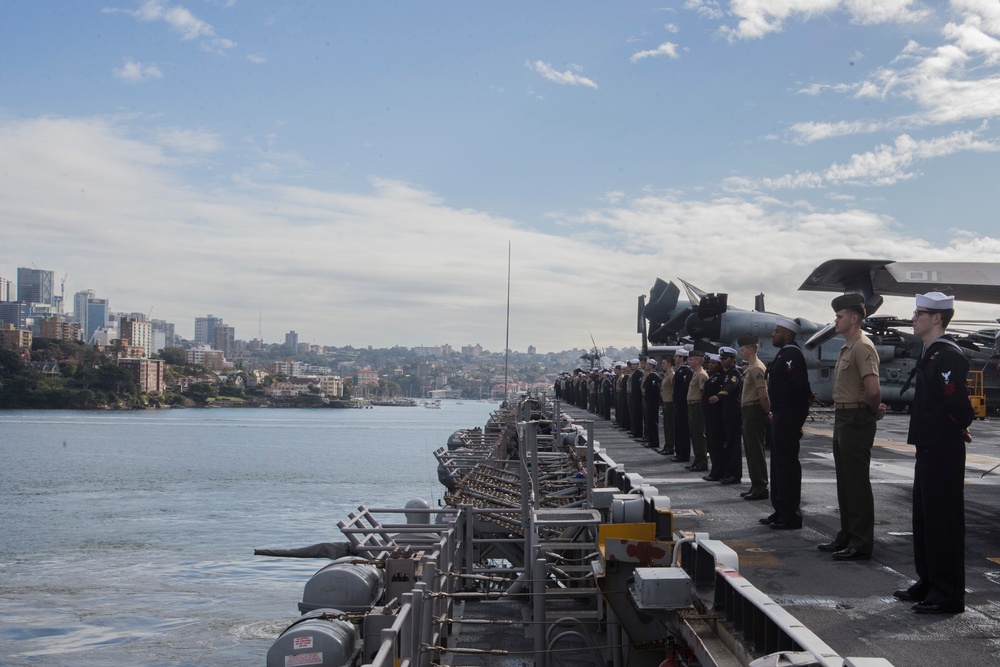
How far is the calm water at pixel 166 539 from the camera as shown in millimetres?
17734

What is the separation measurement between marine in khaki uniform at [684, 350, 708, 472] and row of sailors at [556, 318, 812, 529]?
14mm

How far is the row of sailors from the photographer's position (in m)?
7.40

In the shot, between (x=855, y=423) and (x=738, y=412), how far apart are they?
467 cm

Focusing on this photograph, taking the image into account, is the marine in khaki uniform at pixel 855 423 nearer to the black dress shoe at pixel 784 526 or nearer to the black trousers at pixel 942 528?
the black trousers at pixel 942 528

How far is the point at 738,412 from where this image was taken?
1085 centimetres

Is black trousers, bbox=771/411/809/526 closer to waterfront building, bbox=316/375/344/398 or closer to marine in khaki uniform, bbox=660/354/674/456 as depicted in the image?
marine in khaki uniform, bbox=660/354/674/456

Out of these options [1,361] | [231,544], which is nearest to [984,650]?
[231,544]

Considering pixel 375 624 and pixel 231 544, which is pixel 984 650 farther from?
pixel 231 544

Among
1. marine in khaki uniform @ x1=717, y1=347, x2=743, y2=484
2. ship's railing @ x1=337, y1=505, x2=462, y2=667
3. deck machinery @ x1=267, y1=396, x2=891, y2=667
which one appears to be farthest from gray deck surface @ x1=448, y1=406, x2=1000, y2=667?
ship's railing @ x1=337, y1=505, x2=462, y2=667

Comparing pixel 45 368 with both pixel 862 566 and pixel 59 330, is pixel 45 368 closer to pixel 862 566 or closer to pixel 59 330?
pixel 59 330

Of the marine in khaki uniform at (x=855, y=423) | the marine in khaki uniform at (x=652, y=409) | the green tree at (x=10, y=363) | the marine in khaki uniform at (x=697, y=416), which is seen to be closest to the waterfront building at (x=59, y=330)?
the green tree at (x=10, y=363)

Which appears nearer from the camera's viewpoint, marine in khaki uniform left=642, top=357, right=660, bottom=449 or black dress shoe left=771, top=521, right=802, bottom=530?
black dress shoe left=771, top=521, right=802, bottom=530

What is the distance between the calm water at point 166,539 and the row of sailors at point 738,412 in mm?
8424

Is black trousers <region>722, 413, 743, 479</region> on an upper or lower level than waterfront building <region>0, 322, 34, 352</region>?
lower
